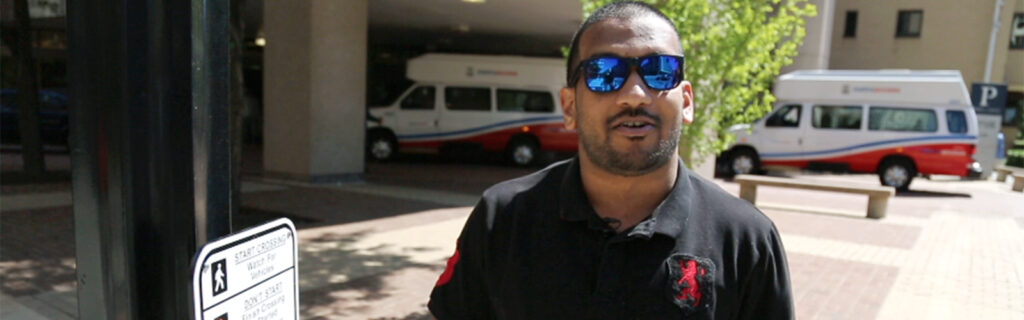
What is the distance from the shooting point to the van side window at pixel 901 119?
13570 millimetres

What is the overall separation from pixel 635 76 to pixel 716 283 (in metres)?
0.50

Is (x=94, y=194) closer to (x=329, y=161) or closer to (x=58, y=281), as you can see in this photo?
(x=58, y=281)

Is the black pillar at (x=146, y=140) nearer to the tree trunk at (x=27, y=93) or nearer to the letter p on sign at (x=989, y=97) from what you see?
the tree trunk at (x=27, y=93)

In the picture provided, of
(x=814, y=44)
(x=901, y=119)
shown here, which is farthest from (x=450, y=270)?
(x=814, y=44)

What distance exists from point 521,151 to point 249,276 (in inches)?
548

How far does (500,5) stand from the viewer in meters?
12.6

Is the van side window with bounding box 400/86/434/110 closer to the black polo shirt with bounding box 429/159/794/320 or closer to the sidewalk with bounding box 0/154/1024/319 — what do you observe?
the sidewalk with bounding box 0/154/1024/319

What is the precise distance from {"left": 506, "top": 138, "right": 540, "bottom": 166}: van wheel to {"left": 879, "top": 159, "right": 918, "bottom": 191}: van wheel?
7.46 metres

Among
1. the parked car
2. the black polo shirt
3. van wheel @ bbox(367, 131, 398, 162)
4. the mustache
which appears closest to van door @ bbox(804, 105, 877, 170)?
van wheel @ bbox(367, 131, 398, 162)

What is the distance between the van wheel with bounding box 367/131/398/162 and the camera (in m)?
15.0

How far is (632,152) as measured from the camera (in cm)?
151

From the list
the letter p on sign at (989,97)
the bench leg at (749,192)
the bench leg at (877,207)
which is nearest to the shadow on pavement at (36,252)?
the bench leg at (749,192)

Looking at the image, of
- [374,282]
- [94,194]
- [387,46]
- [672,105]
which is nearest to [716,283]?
[672,105]

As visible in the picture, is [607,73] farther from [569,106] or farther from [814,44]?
[814,44]
